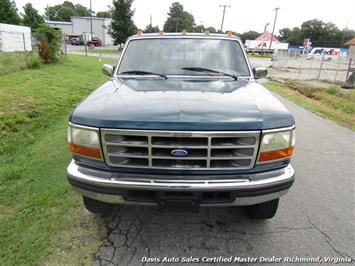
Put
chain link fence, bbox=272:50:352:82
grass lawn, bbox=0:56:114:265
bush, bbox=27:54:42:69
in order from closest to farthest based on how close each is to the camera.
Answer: grass lawn, bbox=0:56:114:265
bush, bbox=27:54:42:69
chain link fence, bbox=272:50:352:82

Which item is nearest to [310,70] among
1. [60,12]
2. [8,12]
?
[8,12]

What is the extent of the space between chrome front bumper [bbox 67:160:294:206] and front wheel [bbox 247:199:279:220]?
0.41 meters

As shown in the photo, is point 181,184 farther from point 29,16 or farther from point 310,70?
point 29,16

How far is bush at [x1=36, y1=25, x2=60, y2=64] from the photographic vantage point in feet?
49.9

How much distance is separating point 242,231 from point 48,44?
1649 centimetres

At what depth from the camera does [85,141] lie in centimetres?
230

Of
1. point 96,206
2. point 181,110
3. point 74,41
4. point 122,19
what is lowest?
point 96,206

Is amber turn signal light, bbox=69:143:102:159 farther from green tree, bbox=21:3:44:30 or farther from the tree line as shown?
green tree, bbox=21:3:44:30

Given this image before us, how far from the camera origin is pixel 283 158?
2.40 m

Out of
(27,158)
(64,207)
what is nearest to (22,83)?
(27,158)

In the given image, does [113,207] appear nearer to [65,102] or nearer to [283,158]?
[283,158]

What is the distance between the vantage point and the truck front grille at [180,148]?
7.07 feet

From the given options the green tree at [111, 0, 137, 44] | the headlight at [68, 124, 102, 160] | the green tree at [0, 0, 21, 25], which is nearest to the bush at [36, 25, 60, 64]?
the headlight at [68, 124, 102, 160]

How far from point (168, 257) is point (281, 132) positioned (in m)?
1.44
